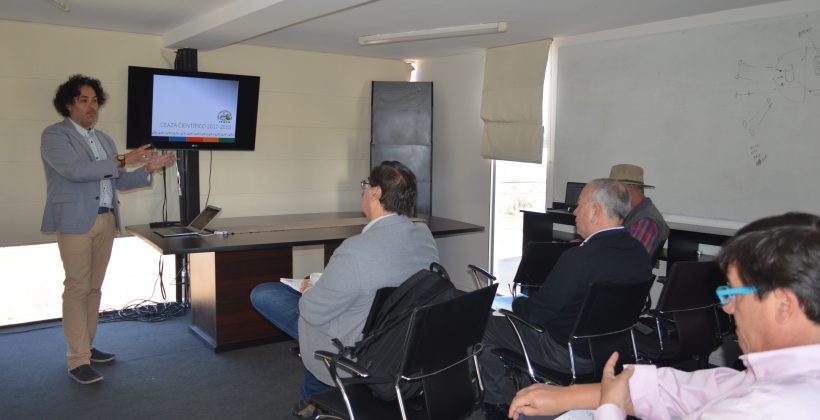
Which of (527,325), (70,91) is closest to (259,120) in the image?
(70,91)

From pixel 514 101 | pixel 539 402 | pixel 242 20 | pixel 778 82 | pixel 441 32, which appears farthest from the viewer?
pixel 514 101

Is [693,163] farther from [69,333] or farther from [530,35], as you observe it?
[69,333]

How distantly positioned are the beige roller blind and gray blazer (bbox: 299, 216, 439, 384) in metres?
3.00

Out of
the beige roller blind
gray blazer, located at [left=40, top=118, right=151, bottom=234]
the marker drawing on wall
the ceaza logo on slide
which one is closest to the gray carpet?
gray blazer, located at [left=40, top=118, right=151, bottom=234]

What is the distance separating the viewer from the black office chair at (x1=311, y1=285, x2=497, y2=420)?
2.16 metres

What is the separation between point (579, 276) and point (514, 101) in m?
3.11

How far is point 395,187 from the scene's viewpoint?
2.81 m

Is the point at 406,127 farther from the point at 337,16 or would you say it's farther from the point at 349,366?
the point at 349,366

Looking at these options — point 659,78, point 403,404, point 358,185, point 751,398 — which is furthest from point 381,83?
point 751,398

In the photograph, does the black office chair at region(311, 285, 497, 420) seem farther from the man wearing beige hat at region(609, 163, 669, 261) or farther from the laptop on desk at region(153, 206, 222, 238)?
the laptop on desk at region(153, 206, 222, 238)

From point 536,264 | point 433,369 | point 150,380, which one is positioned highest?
point 536,264

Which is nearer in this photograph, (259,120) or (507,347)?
(507,347)

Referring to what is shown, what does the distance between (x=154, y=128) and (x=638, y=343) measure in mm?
3897

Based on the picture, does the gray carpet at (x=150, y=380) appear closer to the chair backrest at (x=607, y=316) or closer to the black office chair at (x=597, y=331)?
the black office chair at (x=597, y=331)
